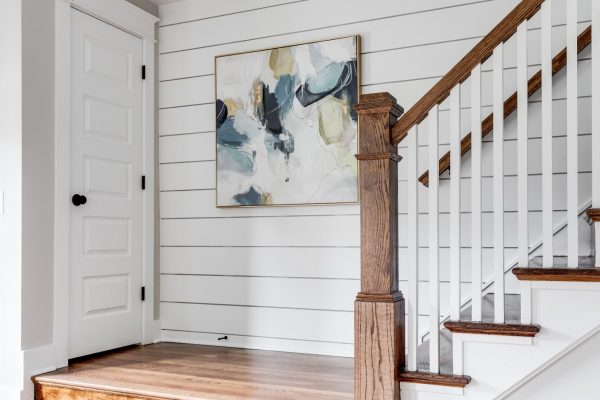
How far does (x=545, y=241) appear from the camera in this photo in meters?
2.00

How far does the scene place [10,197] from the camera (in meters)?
2.94

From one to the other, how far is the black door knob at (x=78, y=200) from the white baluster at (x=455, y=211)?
6.89 ft

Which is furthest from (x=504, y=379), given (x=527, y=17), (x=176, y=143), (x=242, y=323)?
(x=176, y=143)

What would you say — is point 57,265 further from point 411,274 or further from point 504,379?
point 504,379

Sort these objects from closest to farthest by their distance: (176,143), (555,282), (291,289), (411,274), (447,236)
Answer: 1. (555,282)
2. (411,274)
3. (447,236)
4. (291,289)
5. (176,143)

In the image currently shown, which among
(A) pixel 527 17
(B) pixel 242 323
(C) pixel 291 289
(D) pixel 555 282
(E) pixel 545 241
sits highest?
(A) pixel 527 17

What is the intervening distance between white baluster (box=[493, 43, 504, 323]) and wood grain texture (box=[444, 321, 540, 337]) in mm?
35

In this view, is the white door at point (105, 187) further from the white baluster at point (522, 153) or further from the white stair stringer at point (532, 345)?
the white baluster at point (522, 153)

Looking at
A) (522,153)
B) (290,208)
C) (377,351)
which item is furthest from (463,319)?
(290,208)

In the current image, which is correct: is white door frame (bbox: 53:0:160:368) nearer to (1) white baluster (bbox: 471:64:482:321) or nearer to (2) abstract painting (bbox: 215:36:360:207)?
(2) abstract painting (bbox: 215:36:360:207)

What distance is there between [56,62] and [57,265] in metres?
1.09

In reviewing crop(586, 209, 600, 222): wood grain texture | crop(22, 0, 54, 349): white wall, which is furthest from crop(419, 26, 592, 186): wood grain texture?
crop(22, 0, 54, 349): white wall

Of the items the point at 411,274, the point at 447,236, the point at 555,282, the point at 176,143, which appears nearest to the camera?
the point at 555,282

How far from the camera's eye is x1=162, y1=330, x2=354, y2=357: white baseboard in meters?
3.29
